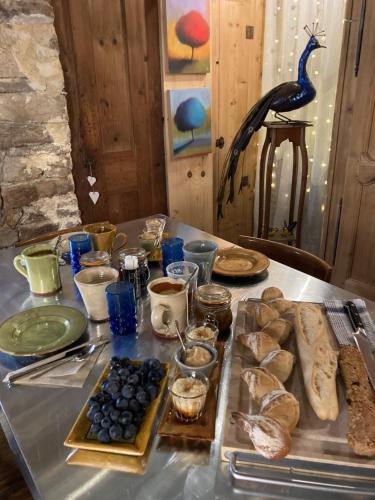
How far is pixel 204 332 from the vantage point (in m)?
0.85

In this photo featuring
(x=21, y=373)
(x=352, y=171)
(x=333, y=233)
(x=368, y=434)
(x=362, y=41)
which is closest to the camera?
(x=368, y=434)

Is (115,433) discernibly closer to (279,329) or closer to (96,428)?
(96,428)

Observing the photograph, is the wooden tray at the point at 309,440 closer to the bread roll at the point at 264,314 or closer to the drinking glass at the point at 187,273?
the bread roll at the point at 264,314

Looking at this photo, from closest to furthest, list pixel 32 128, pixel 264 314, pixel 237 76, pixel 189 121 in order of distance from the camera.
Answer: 1. pixel 264 314
2. pixel 32 128
3. pixel 189 121
4. pixel 237 76

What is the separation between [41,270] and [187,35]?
191 cm

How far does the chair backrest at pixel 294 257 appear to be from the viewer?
135cm

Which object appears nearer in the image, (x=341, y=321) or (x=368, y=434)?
(x=368, y=434)

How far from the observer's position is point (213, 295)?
3.18 feet

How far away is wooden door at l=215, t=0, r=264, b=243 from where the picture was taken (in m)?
2.71

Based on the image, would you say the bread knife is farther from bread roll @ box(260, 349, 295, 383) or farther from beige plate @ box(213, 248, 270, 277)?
beige plate @ box(213, 248, 270, 277)

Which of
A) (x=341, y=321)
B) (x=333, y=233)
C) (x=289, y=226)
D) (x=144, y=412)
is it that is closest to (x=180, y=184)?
(x=289, y=226)

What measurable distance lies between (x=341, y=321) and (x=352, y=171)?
58.7 inches

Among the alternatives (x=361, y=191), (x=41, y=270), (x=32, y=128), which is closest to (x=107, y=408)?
(x=41, y=270)

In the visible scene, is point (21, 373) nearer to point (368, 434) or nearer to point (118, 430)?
point (118, 430)
